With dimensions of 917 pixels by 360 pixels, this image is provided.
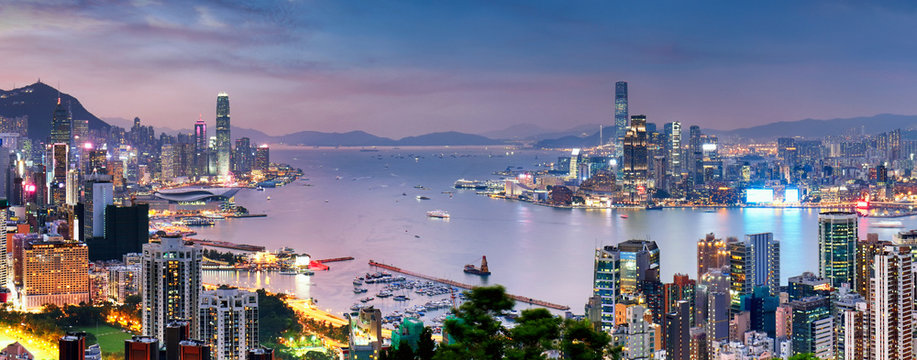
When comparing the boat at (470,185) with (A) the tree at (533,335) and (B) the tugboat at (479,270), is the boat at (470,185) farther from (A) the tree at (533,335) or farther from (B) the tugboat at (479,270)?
(A) the tree at (533,335)

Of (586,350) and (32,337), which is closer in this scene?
(586,350)

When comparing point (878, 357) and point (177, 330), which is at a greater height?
point (177, 330)

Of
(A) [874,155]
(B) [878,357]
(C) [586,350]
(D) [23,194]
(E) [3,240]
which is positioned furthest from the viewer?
(A) [874,155]

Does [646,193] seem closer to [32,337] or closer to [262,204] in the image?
[262,204]

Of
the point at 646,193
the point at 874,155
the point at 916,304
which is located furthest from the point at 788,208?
the point at 916,304

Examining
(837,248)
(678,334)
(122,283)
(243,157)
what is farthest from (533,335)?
(243,157)

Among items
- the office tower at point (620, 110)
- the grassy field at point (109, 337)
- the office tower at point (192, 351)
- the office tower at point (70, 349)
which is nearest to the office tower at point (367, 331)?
the office tower at point (192, 351)

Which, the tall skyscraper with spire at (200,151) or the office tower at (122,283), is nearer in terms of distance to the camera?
the office tower at (122,283)
